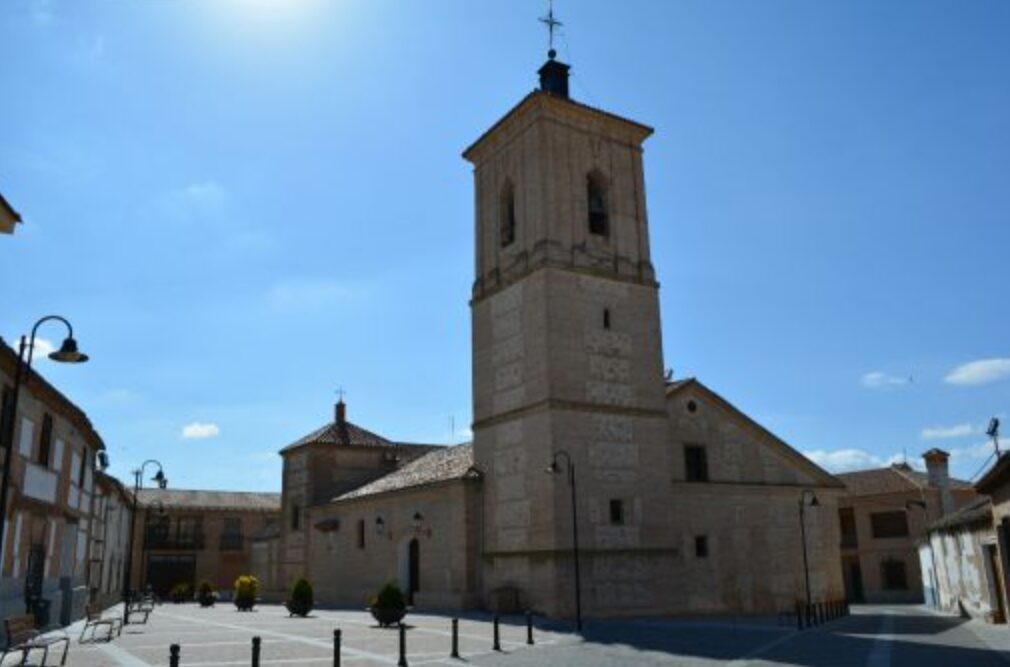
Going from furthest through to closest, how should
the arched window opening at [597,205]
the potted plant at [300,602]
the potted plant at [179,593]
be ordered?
the potted plant at [179,593] < the arched window opening at [597,205] < the potted plant at [300,602]

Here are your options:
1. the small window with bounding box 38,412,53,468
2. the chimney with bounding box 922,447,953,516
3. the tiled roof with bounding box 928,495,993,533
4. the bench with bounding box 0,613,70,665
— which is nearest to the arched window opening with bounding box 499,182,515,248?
the small window with bounding box 38,412,53,468

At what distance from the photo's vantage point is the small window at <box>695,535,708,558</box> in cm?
2642

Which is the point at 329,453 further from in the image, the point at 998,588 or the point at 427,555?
the point at 998,588

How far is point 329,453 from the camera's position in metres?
39.4

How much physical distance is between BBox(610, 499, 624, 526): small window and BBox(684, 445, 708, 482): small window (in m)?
3.53

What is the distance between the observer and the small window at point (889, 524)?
45906 mm

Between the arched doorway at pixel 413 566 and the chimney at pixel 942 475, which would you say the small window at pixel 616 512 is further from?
the chimney at pixel 942 475

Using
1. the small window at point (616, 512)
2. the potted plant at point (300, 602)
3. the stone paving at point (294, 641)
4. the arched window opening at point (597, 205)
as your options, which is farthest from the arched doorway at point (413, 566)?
the arched window opening at point (597, 205)

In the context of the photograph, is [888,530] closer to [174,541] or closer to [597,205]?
[597,205]

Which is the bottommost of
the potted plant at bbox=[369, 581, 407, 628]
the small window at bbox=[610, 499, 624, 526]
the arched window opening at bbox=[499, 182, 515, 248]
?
the potted plant at bbox=[369, 581, 407, 628]

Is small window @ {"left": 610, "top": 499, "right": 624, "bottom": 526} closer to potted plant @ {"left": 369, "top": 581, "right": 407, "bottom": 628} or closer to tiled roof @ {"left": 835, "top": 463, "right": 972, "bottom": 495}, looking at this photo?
potted plant @ {"left": 369, "top": 581, "right": 407, "bottom": 628}

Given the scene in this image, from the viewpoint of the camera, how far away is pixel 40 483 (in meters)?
20.5

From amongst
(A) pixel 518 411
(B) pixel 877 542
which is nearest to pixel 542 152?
(A) pixel 518 411

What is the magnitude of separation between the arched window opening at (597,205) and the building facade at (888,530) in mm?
25765
